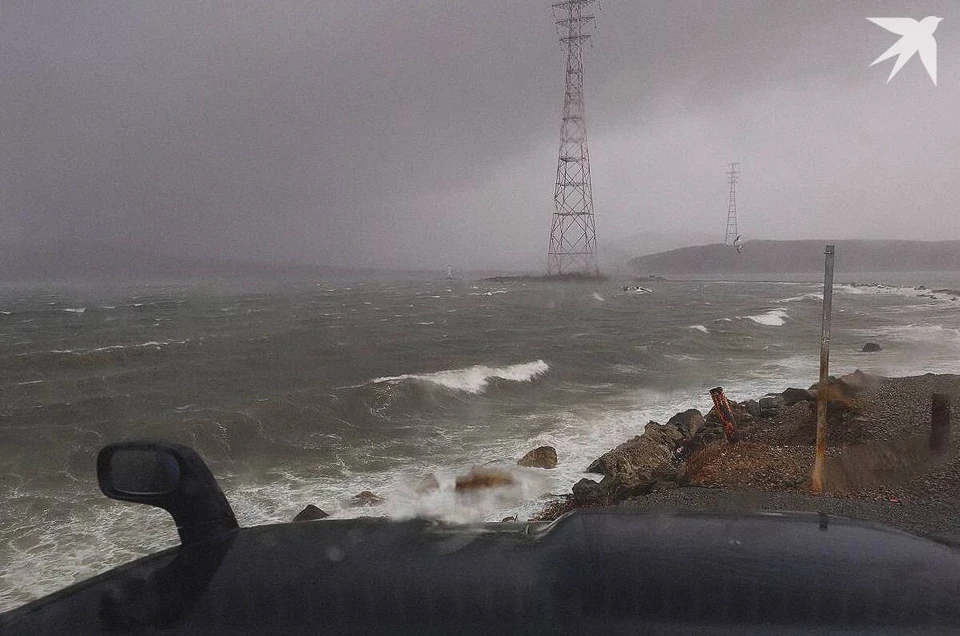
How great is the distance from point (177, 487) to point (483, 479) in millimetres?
7982

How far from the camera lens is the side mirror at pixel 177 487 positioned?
6.69 feet

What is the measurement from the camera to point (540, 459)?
10156mm

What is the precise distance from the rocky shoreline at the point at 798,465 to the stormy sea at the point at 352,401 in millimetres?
1145

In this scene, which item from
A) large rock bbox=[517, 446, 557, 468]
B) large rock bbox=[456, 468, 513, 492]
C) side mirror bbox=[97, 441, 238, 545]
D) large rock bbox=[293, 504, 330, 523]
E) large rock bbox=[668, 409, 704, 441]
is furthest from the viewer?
large rock bbox=[668, 409, 704, 441]

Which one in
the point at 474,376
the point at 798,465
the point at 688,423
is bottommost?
the point at 474,376

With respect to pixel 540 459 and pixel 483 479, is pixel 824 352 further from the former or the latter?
pixel 483 479

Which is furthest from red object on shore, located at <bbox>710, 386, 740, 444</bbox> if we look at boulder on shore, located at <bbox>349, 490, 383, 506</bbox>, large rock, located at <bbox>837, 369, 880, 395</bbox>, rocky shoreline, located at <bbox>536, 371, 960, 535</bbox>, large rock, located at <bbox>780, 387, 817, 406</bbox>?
boulder on shore, located at <bbox>349, 490, 383, 506</bbox>

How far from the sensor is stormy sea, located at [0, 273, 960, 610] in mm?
8742

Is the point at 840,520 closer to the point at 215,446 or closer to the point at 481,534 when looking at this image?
the point at 481,534

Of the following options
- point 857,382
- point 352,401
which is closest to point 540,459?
point 352,401

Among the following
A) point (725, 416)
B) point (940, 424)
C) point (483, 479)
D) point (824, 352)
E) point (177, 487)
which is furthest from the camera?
point (725, 416)

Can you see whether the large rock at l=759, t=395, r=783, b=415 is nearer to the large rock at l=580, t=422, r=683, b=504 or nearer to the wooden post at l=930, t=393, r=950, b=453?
the large rock at l=580, t=422, r=683, b=504

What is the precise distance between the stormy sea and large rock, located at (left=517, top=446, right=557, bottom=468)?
0.24 meters

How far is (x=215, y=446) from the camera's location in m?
13.2
